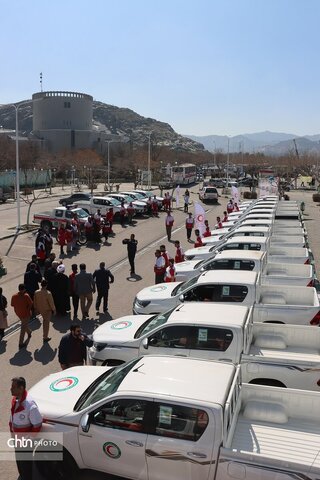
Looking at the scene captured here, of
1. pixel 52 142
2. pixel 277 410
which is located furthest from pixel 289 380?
pixel 52 142

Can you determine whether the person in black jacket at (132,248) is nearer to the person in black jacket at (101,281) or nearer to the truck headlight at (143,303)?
the person in black jacket at (101,281)

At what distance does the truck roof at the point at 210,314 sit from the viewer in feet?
27.3

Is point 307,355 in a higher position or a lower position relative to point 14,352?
higher

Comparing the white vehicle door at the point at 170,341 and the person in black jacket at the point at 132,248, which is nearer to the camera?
the white vehicle door at the point at 170,341

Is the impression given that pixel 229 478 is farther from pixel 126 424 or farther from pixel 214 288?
A: pixel 214 288

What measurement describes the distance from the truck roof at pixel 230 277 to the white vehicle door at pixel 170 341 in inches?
104

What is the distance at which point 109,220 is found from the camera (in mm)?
24203

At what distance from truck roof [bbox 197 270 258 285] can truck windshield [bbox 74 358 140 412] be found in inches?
173

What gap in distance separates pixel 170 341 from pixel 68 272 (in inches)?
388

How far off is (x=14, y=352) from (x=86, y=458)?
5220 mm

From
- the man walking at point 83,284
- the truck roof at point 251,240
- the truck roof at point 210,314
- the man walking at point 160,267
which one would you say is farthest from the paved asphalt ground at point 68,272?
the truck roof at point 251,240

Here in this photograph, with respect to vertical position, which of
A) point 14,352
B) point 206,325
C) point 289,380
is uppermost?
point 206,325

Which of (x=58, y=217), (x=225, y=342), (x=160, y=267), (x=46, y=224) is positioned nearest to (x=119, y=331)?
(x=225, y=342)

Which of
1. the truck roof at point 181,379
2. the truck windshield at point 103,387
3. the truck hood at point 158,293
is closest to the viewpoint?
the truck roof at point 181,379
